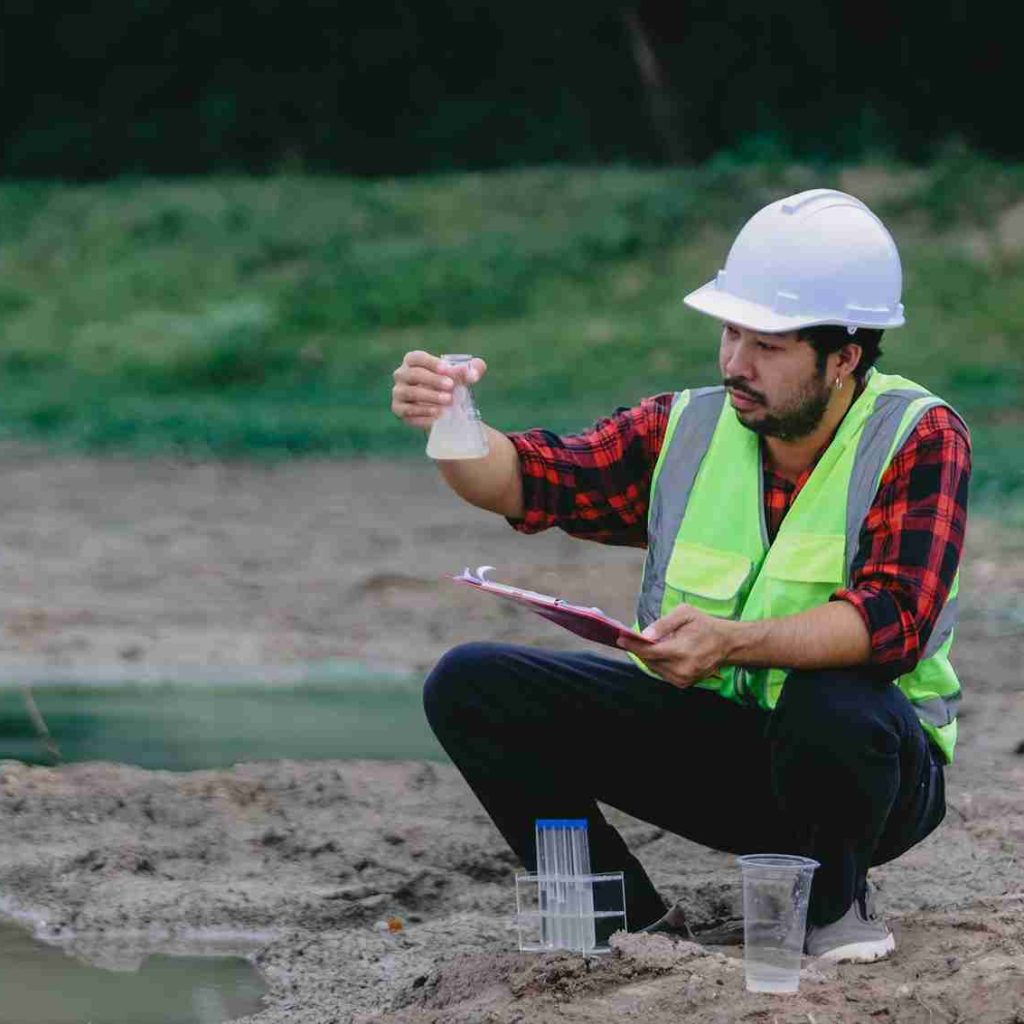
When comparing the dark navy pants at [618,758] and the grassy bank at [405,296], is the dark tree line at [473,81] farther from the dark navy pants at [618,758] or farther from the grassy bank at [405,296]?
the dark navy pants at [618,758]

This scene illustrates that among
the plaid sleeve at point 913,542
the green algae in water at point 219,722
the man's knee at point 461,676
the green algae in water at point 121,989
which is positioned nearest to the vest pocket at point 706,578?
the plaid sleeve at point 913,542

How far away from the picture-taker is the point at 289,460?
45.9 feet

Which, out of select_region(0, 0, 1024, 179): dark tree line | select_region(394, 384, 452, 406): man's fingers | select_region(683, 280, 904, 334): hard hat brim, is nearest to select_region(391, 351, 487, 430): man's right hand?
select_region(394, 384, 452, 406): man's fingers

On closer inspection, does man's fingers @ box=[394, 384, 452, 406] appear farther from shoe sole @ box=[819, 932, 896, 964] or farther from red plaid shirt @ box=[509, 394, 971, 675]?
shoe sole @ box=[819, 932, 896, 964]

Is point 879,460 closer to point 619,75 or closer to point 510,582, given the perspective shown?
point 510,582

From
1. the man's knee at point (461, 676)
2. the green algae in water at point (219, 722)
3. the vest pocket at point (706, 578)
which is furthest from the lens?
the green algae in water at point (219, 722)

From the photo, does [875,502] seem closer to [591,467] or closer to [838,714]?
[838,714]

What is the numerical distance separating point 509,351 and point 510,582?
8.29 m

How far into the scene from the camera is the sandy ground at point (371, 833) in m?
4.03

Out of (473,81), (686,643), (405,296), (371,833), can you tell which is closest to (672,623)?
(686,643)

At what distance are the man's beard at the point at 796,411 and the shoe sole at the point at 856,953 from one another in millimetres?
1042

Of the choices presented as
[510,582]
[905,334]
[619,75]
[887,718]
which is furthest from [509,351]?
[887,718]

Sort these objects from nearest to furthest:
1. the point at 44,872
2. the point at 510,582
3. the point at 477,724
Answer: the point at 477,724
the point at 44,872
the point at 510,582

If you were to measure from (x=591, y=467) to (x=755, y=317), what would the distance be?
1.73 ft
